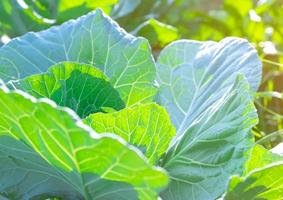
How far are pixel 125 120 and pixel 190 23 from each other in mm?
1273

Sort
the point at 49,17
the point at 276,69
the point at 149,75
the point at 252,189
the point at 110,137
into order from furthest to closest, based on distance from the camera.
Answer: the point at 276,69 < the point at 49,17 < the point at 149,75 < the point at 252,189 < the point at 110,137

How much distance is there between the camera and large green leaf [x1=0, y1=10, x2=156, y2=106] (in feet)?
2.28

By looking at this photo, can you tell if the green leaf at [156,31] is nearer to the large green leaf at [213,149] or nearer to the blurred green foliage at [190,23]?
the blurred green foliage at [190,23]

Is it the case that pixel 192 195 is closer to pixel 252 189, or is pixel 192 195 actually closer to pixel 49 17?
pixel 252 189

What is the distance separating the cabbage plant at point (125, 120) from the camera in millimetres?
473

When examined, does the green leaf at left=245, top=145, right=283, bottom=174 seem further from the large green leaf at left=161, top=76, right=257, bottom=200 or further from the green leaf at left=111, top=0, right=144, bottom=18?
the green leaf at left=111, top=0, right=144, bottom=18

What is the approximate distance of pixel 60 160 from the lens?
0.53 metres

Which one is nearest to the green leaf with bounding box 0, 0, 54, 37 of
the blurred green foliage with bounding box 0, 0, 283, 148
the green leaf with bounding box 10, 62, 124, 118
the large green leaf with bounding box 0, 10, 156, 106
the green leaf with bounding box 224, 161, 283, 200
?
the blurred green foliage with bounding box 0, 0, 283, 148

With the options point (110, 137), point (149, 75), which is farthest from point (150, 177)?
point (149, 75)

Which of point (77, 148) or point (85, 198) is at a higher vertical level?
point (77, 148)

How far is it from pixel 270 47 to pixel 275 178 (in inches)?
29.4

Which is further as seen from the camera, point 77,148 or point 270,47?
point 270,47

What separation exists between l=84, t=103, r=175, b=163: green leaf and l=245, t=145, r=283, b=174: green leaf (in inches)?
3.8

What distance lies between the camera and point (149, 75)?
697 millimetres
